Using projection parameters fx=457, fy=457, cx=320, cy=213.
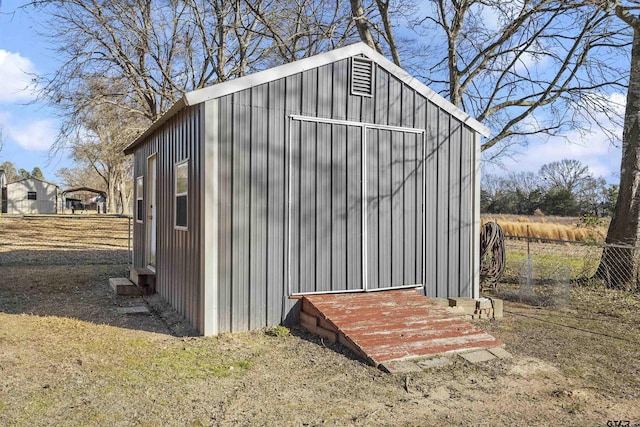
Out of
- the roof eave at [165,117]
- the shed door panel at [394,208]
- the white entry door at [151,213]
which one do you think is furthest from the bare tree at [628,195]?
the white entry door at [151,213]

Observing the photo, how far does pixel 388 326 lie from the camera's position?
5.14 metres

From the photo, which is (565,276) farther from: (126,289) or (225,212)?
(126,289)

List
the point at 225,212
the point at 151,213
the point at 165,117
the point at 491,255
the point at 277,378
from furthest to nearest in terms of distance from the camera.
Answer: the point at 491,255 → the point at 151,213 → the point at 165,117 → the point at 225,212 → the point at 277,378

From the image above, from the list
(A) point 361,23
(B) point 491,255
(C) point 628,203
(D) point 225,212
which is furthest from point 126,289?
(C) point 628,203

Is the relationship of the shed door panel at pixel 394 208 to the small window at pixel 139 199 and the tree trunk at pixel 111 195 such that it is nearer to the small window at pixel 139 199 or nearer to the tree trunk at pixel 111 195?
the small window at pixel 139 199

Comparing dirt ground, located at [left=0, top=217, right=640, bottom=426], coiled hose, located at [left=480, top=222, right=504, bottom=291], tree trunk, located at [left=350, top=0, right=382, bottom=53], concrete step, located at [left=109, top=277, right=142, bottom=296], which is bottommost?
dirt ground, located at [left=0, top=217, right=640, bottom=426]

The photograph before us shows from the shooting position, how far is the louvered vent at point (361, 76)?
6.14m

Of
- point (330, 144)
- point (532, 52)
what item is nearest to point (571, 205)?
point (532, 52)

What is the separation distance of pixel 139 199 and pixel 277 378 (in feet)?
21.6

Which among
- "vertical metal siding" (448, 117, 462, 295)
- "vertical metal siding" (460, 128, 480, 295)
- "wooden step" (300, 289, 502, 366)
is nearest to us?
"wooden step" (300, 289, 502, 366)

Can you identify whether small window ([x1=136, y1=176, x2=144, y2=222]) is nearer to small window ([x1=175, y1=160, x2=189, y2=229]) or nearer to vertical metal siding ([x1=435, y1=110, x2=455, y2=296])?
small window ([x1=175, y1=160, x2=189, y2=229])

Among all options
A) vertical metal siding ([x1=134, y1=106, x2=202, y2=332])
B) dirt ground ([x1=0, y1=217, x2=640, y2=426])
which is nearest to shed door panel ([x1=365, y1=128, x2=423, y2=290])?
dirt ground ([x1=0, y1=217, x2=640, y2=426])

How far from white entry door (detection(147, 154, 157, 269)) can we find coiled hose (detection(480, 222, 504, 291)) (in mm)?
6168

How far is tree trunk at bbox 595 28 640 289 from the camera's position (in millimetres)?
8727
